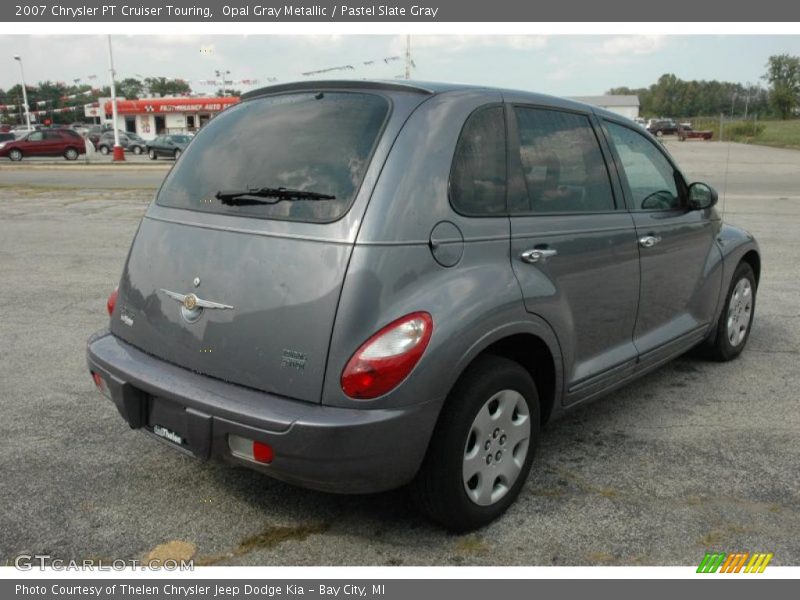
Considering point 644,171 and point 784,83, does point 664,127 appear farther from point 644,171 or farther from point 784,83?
point 644,171

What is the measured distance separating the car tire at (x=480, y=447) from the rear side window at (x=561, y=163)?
85 centimetres

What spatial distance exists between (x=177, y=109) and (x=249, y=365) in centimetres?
7111

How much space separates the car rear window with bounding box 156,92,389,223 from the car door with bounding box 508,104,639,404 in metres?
0.75

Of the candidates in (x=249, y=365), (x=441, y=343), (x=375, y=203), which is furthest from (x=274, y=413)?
(x=375, y=203)

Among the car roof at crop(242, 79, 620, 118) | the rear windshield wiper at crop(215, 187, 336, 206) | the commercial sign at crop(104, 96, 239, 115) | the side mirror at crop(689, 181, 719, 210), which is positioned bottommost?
the side mirror at crop(689, 181, 719, 210)

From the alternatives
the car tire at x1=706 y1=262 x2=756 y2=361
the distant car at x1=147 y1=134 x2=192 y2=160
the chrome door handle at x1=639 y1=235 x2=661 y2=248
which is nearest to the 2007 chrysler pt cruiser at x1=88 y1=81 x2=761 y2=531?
the chrome door handle at x1=639 y1=235 x2=661 y2=248

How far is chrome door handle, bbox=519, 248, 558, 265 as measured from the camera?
3.14m

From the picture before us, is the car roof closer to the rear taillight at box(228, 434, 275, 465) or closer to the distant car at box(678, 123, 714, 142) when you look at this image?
the rear taillight at box(228, 434, 275, 465)

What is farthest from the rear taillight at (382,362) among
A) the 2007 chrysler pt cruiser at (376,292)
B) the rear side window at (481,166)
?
the rear side window at (481,166)

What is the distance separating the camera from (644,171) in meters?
4.20

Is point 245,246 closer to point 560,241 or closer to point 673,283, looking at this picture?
point 560,241

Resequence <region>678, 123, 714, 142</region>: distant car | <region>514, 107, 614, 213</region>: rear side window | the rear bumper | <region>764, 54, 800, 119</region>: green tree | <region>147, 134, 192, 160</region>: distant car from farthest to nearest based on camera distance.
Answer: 1. <region>764, 54, 800, 119</region>: green tree
2. <region>678, 123, 714, 142</region>: distant car
3. <region>147, 134, 192, 160</region>: distant car
4. <region>514, 107, 614, 213</region>: rear side window
5. the rear bumper

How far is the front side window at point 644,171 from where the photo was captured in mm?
4008

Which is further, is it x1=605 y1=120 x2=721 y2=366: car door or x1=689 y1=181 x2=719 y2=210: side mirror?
x1=689 y1=181 x2=719 y2=210: side mirror
